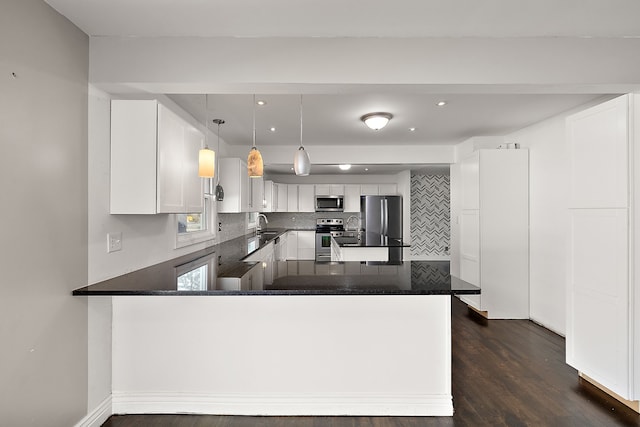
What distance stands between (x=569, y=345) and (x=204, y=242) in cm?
371

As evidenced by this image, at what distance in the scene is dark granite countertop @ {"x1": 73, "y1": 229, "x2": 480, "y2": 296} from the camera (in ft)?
5.92

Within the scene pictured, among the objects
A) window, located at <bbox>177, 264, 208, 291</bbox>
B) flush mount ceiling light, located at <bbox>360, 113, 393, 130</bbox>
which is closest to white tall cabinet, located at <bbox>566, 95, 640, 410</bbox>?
flush mount ceiling light, located at <bbox>360, 113, 393, 130</bbox>

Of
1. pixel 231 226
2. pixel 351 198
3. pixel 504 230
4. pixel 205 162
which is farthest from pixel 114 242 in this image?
pixel 351 198

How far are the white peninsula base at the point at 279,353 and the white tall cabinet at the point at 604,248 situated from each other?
1202 millimetres

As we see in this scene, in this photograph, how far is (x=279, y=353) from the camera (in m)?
2.20

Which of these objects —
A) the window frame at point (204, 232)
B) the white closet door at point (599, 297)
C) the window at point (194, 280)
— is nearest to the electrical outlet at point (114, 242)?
the window at point (194, 280)

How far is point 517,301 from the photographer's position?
4.05 m

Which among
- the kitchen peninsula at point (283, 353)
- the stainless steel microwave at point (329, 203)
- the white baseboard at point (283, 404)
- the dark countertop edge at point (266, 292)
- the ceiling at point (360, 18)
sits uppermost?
the ceiling at point (360, 18)

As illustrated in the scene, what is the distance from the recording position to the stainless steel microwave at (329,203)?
7.39m

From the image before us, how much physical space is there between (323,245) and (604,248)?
16.9 ft

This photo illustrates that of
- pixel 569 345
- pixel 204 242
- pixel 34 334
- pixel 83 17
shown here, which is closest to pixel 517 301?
pixel 569 345

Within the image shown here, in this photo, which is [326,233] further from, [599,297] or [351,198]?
[599,297]

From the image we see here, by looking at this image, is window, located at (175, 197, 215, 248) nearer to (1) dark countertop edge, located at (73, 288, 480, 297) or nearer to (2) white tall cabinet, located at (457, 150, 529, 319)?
(1) dark countertop edge, located at (73, 288, 480, 297)

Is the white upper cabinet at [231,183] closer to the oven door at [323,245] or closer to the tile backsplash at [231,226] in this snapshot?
the tile backsplash at [231,226]
